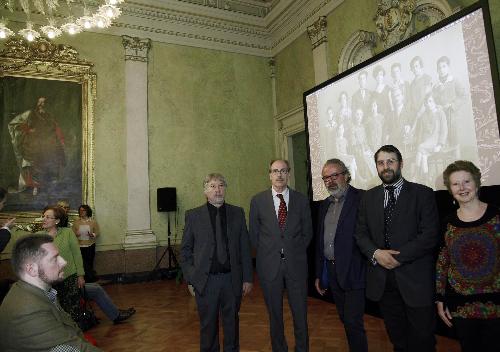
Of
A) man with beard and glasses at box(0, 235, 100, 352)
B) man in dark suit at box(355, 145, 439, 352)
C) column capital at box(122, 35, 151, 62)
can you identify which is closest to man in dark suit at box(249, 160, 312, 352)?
man in dark suit at box(355, 145, 439, 352)

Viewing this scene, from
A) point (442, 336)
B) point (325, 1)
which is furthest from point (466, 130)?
point (325, 1)

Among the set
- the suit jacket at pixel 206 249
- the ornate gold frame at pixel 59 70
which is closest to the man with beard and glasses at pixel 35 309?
the suit jacket at pixel 206 249

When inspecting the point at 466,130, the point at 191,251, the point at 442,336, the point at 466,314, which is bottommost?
the point at 442,336

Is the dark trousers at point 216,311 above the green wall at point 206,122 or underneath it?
underneath

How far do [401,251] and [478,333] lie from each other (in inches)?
21.7

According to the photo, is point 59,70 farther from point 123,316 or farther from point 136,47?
point 123,316

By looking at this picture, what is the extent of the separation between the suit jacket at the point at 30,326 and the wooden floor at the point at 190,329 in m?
1.97

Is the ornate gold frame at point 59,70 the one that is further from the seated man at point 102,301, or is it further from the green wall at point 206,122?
the seated man at point 102,301

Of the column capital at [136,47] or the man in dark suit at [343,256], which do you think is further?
the column capital at [136,47]

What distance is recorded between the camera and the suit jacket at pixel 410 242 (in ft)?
7.01

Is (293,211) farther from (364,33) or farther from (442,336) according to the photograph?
(364,33)

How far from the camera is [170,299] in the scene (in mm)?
5344

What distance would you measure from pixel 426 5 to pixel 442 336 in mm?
4359

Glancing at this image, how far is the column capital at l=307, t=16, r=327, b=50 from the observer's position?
6945 mm
